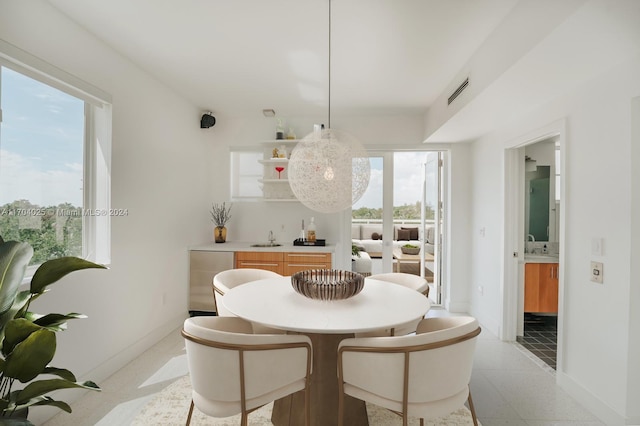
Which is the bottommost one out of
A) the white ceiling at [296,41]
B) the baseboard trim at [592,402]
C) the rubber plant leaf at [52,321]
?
the baseboard trim at [592,402]

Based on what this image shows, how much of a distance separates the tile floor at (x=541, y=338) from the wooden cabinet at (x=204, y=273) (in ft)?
10.7

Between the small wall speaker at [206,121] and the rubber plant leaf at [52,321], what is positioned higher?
the small wall speaker at [206,121]

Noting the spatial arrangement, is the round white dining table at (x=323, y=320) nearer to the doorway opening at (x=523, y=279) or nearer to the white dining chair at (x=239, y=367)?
the white dining chair at (x=239, y=367)

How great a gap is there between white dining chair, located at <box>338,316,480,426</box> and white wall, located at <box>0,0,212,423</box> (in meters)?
1.92

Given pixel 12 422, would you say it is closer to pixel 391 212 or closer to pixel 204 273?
pixel 204 273

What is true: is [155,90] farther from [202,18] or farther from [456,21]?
[456,21]

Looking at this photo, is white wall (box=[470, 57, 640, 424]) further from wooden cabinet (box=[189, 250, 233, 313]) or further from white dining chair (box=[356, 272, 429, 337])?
wooden cabinet (box=[189, 250, 233, 313])

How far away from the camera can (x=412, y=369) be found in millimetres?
1394

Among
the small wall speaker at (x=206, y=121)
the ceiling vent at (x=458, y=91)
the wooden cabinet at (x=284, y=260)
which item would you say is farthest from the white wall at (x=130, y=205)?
the ceiling vent at (x=458, y=91)

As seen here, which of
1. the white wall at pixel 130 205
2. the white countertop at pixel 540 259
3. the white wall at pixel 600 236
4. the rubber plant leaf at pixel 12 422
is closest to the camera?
the rubber plant leaf at pixel 12 422

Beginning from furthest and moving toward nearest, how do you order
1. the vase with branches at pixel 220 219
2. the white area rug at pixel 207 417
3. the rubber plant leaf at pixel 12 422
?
the vase with branches at pixel 220 219 → the white area rug at pixel 207 417 → the rubber plant leaf at pixel 12 422

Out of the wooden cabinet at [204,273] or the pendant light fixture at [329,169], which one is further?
the wooden cabinet at [204,273]

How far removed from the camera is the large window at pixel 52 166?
1.91 meters

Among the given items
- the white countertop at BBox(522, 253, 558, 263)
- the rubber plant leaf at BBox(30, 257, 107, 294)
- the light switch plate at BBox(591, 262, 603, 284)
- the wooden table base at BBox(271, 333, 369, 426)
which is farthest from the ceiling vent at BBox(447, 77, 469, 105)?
the rubber plant leaf at BBox(30, 257, 107, 294)
